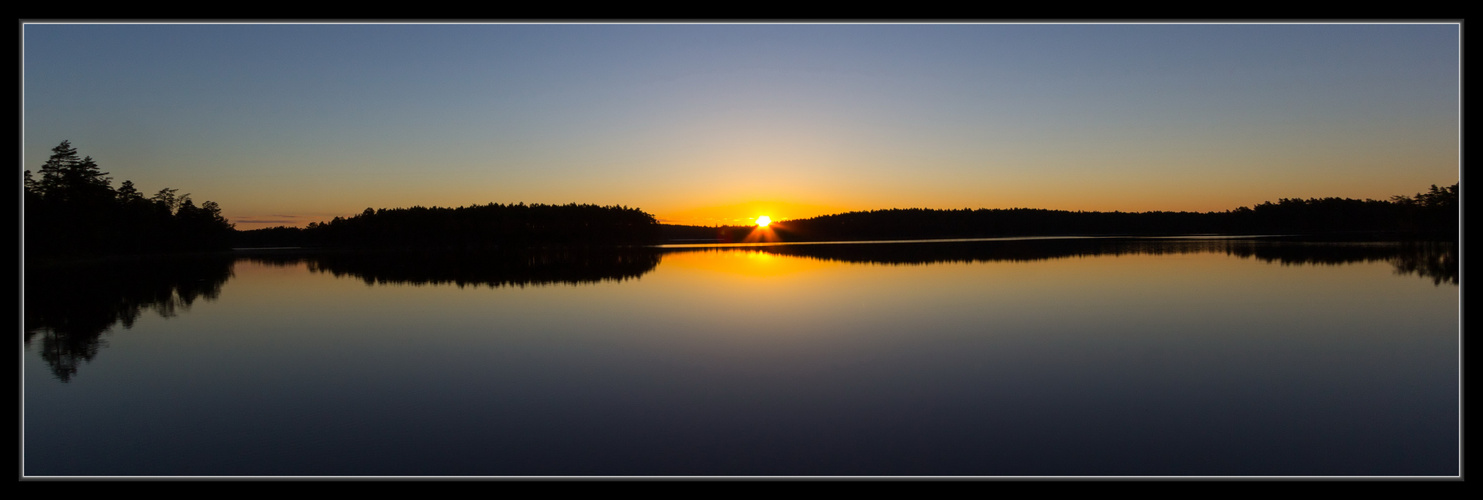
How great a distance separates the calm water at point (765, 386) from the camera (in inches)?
231

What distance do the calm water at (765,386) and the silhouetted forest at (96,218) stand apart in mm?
29831

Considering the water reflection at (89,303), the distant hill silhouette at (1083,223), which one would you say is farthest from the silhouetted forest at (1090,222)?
the water reflection at (89,303)

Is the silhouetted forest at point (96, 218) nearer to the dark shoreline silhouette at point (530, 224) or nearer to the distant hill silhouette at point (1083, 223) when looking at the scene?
the dark shoreline silhouette at point (530, 224)

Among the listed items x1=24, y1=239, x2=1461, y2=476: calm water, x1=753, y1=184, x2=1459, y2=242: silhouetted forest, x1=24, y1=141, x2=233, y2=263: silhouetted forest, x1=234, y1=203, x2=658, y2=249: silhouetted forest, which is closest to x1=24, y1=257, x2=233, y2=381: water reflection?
x1=24, y1=239, x2=1461, y2=476: calm water

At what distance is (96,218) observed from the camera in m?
45.0

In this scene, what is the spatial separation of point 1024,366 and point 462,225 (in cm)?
8569

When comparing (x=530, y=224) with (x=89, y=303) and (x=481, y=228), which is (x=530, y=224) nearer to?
(x=481, y=228)

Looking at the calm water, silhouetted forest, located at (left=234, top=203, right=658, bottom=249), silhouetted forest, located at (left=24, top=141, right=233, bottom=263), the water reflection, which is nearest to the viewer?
the calm water

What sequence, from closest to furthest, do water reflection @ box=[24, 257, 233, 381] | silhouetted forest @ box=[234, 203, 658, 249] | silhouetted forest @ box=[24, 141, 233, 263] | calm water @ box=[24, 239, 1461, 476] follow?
calm water @ box=[24, 239, 1461, 476]
water reflection @ box=[24, 257, 233, 381]
silhouetted forest @ box=[24, 141, 233, 263]
silhouetted forest @ box=[234, 203, 658, 249]

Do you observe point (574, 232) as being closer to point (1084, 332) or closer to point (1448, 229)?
point (1448, 229)

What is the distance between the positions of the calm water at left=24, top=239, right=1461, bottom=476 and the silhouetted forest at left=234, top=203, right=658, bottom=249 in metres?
71.7

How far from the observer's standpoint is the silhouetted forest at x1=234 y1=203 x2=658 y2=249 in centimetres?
8625

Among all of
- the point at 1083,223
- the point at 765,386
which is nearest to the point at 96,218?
the point at 765,386

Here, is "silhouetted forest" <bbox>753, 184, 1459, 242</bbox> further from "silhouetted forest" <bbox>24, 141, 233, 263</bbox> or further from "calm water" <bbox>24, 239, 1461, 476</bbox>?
"calm water" <bbox>24, 239, 1461, 476</bbox>
